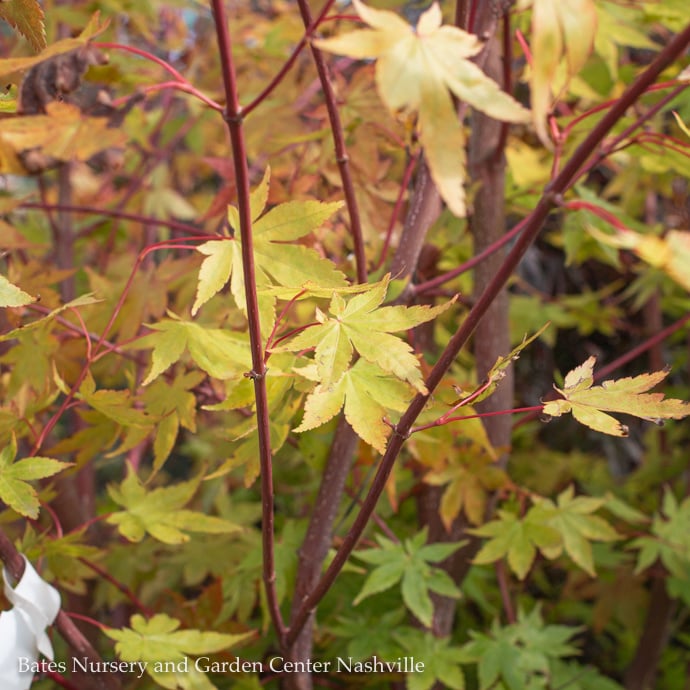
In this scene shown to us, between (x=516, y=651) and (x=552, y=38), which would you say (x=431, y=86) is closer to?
(x=552, y=38)

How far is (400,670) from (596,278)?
4.41ft

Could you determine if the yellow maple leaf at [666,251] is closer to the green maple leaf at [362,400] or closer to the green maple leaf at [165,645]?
the green maple leaf at [362,400]

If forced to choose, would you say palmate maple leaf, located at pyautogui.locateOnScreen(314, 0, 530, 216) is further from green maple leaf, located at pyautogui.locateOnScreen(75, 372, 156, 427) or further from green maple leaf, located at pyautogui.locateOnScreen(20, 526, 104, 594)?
green maple leaf, located at pyautogui.locateOnScreen(20, 526, 104, 594)

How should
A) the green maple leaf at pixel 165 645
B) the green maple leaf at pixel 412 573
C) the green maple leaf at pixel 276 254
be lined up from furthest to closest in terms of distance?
the green maple leaf at pixel 412 573 < the green maple leaf at pixel 165 645 < the green maple leaf at pixel 276 254

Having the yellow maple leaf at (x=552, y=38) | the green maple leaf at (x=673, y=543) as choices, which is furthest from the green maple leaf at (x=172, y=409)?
the green maple leaf at (x=673, y=543)

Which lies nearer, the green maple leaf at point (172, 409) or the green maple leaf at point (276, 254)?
the green maple leaf at point (276, 254)

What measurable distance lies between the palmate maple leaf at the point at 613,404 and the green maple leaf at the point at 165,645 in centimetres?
37

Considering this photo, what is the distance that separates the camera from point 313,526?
2.72ft

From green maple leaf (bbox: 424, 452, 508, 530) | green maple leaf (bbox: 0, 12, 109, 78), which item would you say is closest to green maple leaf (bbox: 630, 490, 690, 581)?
green maple leaf (bbox: 424, 452, 508, 530)

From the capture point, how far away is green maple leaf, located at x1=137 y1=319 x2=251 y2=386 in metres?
0.67

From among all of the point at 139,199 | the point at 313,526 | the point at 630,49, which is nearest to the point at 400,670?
the point at 313,526

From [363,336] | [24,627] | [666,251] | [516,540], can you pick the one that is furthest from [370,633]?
[666,251]

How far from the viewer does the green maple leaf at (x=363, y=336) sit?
53 centimetres

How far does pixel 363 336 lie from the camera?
21.7 inches
